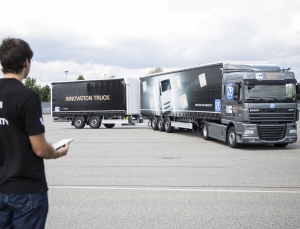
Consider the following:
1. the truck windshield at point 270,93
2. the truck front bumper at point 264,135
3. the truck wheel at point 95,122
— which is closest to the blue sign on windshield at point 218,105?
the truck front bumper at point 264,135

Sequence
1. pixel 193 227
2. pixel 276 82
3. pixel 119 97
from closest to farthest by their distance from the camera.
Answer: pixel 193 227
pixel 276 82
pixel 119 97

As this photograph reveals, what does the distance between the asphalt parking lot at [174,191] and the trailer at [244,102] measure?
1.47 m

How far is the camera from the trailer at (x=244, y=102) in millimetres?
14234

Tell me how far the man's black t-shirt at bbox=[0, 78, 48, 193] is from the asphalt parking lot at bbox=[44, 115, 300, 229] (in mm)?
2630

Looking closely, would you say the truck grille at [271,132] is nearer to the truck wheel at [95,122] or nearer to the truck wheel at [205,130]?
the truck wheel at [205,130]

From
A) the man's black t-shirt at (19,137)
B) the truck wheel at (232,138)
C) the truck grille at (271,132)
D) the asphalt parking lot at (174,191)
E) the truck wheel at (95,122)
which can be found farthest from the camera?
the truck wheel at (95,122)

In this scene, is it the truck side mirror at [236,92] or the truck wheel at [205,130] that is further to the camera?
the truck wheel at [205,130]

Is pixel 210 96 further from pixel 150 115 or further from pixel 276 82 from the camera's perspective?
pixel 150 115

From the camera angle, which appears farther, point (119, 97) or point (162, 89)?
point (119, 97)

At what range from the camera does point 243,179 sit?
871cm

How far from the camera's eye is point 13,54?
2.79 m

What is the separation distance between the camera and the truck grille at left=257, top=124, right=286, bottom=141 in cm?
1428

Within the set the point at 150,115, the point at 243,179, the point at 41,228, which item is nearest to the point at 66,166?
the point at 243,179

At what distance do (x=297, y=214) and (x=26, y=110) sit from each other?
4.51 meters
